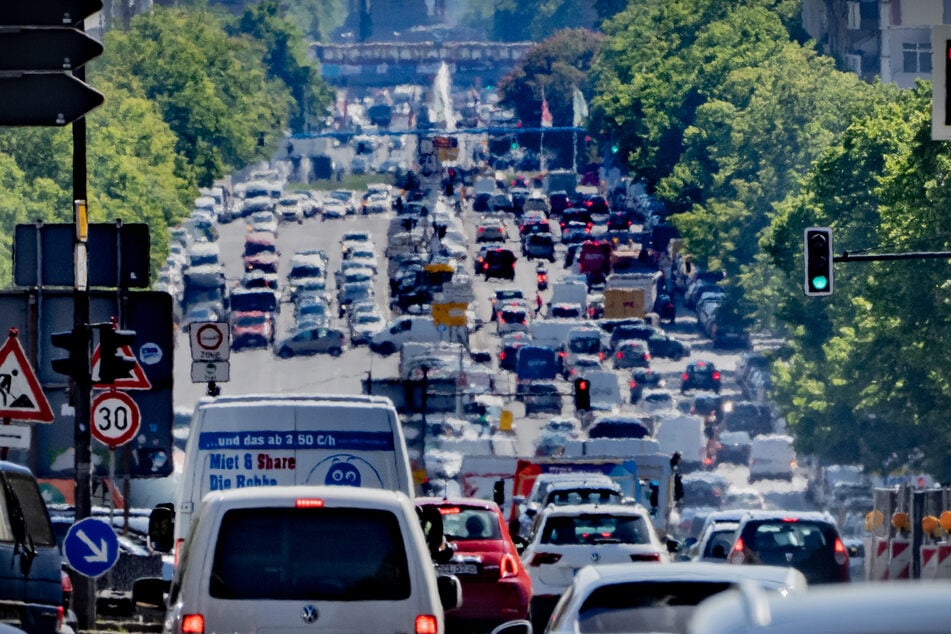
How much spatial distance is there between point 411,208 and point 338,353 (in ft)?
172

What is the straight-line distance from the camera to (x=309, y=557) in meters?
13.9

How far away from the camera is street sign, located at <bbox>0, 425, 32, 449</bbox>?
22.3m

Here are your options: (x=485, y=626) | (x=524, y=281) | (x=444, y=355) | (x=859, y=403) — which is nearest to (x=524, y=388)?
(x=444, y=355)

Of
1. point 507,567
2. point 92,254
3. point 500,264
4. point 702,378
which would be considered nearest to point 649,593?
point 507,567

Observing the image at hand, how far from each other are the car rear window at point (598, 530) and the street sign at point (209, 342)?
31.9 ft

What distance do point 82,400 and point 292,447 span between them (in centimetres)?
525

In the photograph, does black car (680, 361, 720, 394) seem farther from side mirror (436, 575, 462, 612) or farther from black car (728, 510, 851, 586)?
side mirror (436, 575, 462, 612)

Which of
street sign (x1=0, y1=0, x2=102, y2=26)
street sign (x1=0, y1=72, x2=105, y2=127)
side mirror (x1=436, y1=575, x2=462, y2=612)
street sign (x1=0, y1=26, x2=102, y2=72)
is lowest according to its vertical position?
side mirror (x1=436, y1=575, x2=462, y2=612)

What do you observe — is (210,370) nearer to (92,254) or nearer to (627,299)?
(92,254)

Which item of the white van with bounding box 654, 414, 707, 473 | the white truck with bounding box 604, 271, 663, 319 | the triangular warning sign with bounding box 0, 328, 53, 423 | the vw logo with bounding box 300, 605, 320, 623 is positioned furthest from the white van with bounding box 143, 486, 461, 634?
the white truck with bounding box 604, 271, 663, 319

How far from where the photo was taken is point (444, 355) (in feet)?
333

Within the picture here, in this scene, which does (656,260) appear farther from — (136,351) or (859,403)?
(136,351)

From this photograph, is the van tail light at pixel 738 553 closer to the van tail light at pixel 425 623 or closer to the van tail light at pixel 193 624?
the van tail light at pixel 425 623

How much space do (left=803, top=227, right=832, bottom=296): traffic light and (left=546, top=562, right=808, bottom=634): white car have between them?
22045mm
